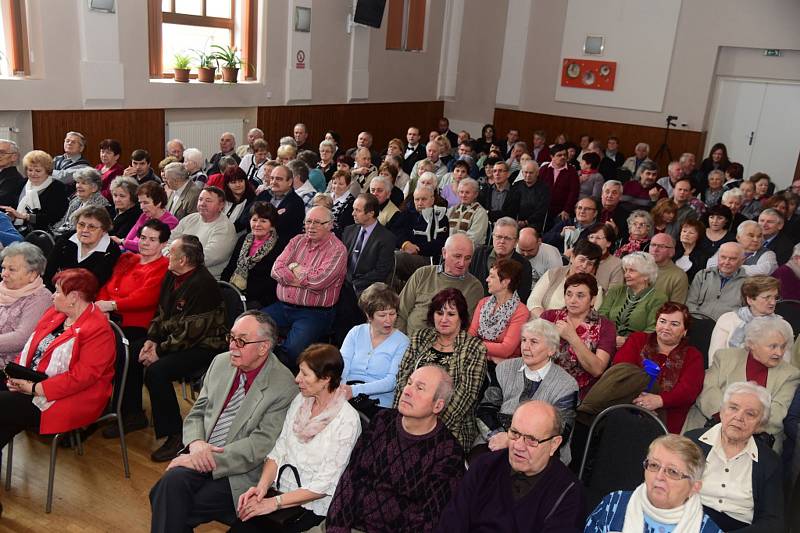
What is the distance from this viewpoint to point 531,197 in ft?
22.1

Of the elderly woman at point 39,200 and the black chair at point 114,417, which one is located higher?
the elderly woman at point 39,200

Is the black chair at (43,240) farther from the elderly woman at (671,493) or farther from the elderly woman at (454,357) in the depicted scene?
the elderly woman at (671,493)

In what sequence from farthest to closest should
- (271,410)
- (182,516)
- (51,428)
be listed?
(51,428)
(271,410)
(182,516)

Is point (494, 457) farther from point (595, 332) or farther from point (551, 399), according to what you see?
point (595, 332)

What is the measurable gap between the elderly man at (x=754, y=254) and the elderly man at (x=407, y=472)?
3037 millimetres

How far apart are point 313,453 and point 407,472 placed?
16.0 inches

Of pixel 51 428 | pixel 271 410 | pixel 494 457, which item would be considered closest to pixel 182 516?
pixel 271 410

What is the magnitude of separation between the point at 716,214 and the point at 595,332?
2.41m

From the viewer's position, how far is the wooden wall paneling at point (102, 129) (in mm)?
7484

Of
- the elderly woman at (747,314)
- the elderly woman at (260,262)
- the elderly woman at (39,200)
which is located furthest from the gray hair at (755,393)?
the elderly woman at (39,200)

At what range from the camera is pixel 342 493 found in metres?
2.52

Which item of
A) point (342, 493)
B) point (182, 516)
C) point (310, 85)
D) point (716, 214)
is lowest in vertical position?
point (182, 516)

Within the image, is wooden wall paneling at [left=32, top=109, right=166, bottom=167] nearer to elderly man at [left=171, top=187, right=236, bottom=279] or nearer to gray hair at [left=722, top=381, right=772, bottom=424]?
elderly man at [left=171, top=187, right=236, bottom=279]

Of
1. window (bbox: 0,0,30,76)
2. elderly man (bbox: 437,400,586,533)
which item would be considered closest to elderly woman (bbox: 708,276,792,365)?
elderly man (bbox: 437,400,586,533)
